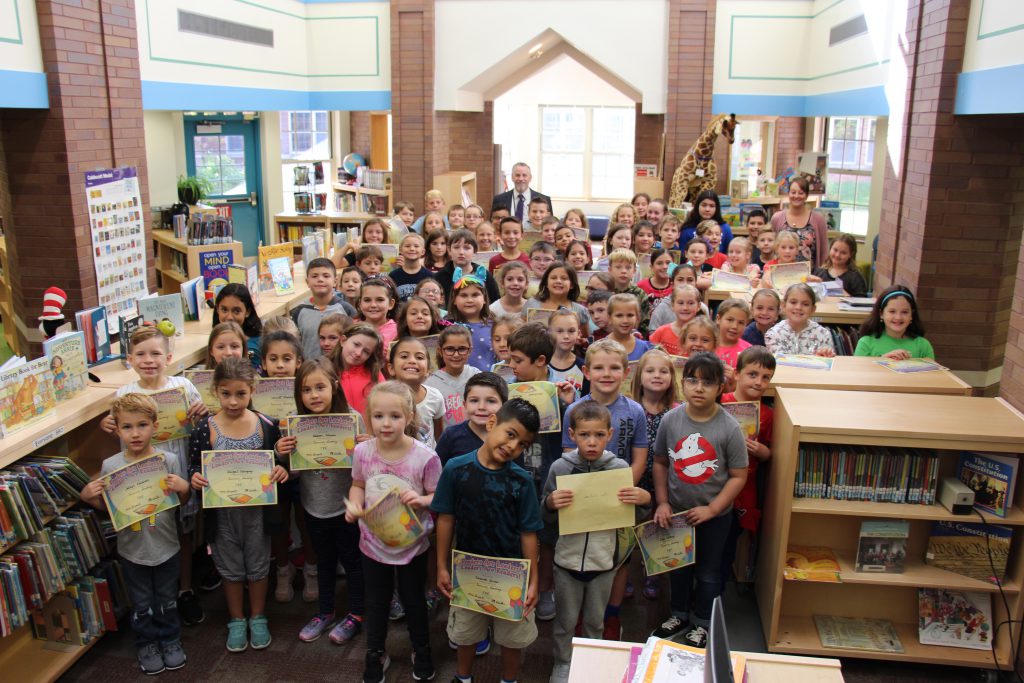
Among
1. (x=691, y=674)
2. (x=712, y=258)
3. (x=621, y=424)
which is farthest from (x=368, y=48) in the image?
(x=691, y=674)

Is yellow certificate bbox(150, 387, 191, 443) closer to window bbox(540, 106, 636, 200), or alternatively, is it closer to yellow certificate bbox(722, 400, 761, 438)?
yellow certificate bbox(722, 400, 761, 438)

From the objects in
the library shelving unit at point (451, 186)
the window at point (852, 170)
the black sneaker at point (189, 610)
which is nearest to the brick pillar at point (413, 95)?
the library shelving unit at point (451, 186)

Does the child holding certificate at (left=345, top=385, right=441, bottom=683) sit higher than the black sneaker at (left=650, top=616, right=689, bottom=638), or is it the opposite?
the child holding certificate at (left=345, top=385, right=441, bottom=683)

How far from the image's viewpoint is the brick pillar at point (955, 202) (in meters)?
5.68

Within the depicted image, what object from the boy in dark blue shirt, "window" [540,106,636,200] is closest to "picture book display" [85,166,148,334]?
the boy in dark blue shirt

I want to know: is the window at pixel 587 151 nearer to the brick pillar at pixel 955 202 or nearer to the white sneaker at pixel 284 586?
the brick pillar at pixel 955 202

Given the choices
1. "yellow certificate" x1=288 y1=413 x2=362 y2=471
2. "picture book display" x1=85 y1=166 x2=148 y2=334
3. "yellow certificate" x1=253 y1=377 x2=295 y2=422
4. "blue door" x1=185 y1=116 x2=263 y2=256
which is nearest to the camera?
"yellow certificate" x1=288 y1=413 x2=362 y2=471

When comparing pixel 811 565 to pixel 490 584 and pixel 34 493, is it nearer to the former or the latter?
pixel 490 584

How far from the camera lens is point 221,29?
29.3ft

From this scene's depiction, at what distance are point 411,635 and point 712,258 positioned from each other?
15.0 feet

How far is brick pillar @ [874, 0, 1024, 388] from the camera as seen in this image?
5.68 meters

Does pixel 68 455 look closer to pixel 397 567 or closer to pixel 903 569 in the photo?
pixel 397 567

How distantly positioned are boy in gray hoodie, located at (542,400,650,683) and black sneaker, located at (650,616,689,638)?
0.44m

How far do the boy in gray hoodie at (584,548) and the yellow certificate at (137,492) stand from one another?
1.67m
